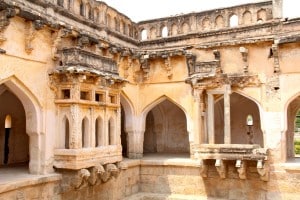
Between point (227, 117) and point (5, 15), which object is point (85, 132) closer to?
point (5, 15)

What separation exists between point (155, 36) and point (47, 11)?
484 centimetres

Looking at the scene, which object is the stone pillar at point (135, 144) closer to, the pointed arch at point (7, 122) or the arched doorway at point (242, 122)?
the arched doorway at point (242, 122)

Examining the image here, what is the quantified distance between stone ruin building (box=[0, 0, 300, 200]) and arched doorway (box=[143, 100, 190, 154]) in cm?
54

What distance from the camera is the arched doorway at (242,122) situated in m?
13.8

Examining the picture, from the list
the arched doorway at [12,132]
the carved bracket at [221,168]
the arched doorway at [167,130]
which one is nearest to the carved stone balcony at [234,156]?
the carved bracket at [221,168]

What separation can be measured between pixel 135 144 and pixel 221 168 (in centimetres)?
326

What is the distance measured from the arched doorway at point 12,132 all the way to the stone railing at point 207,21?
5181 millimetres

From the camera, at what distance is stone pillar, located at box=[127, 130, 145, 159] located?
39.4 ft

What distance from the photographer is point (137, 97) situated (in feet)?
40.0

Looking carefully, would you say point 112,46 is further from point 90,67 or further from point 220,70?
point 220,70

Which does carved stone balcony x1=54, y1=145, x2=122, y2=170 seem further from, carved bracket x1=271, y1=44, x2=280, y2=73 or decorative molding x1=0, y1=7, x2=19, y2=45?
carved bracket x1=271, y1=44, x2=280, y2=73

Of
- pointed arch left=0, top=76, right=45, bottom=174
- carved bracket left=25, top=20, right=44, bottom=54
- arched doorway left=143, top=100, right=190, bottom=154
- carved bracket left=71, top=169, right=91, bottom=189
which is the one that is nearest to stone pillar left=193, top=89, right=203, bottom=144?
arched doorway left=143, top=100, right=190, bottom=154

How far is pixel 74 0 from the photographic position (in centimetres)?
1030

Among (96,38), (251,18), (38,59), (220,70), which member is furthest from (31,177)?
(251,18)
